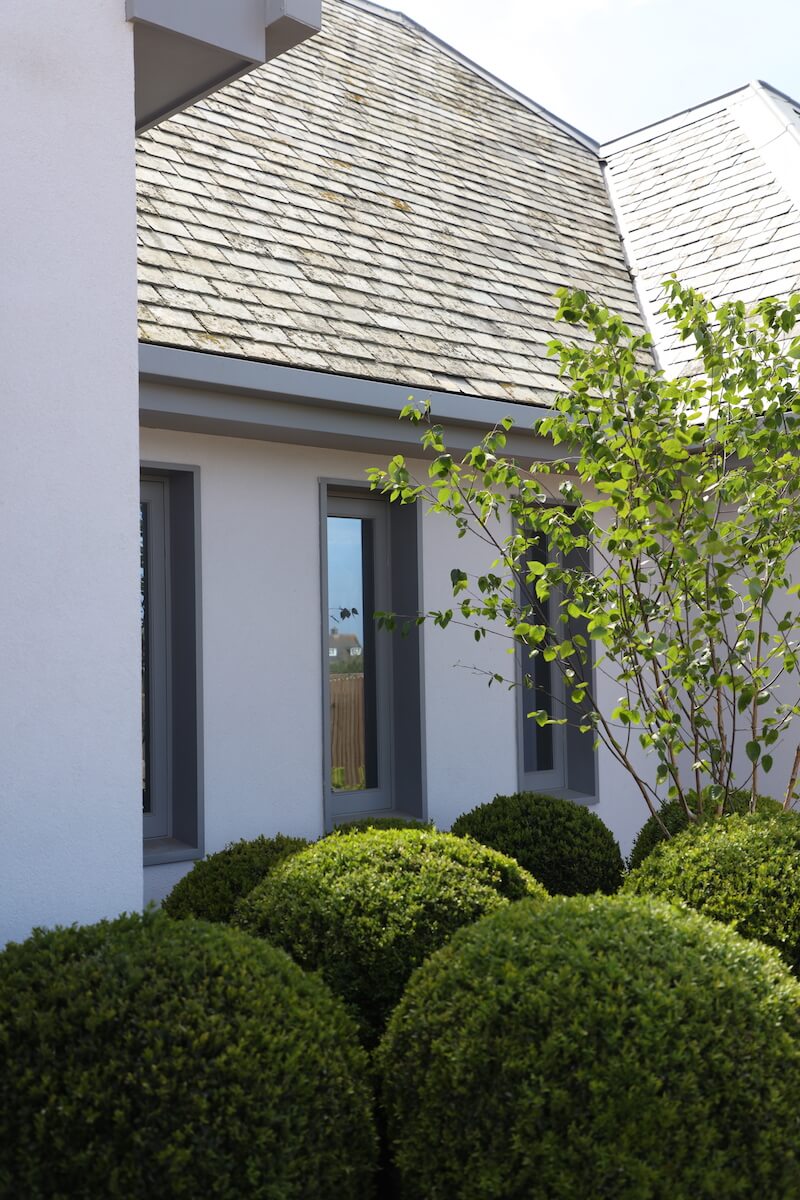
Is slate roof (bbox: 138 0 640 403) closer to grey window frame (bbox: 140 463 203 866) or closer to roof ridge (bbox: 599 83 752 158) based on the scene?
grey window frame (bbox: 140 463 203 866)

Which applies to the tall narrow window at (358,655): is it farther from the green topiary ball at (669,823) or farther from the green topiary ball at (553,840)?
the green topiary ball at (669,823)

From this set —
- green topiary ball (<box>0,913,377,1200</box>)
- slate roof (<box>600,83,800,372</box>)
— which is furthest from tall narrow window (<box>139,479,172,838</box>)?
slate roof (<box>600,83,800,372</box>)

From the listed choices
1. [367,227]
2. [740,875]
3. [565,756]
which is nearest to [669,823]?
[740,875]

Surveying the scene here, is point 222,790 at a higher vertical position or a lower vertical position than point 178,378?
lower

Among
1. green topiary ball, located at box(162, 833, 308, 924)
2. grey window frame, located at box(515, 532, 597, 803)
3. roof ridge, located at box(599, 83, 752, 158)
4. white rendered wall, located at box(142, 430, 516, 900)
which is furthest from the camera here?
roof ridge, located at box(599, 83, 752, 158)

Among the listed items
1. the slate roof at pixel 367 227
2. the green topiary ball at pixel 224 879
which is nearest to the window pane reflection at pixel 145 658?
the green topiary ball at pixel 224 879

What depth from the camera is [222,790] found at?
231 inches

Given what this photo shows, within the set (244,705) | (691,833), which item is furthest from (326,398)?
(691,833)

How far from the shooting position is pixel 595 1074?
274 centimetres

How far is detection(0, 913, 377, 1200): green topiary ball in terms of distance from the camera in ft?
8.45

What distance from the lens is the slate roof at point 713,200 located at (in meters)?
8.70

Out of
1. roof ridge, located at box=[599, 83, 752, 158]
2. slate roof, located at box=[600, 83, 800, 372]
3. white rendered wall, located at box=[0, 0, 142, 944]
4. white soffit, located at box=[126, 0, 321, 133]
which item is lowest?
white rendered wall, located at box=[0, 0, 142, 944]

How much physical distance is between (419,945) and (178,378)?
2840 millimetres

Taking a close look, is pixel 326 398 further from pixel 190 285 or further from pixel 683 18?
pixel 683 18
